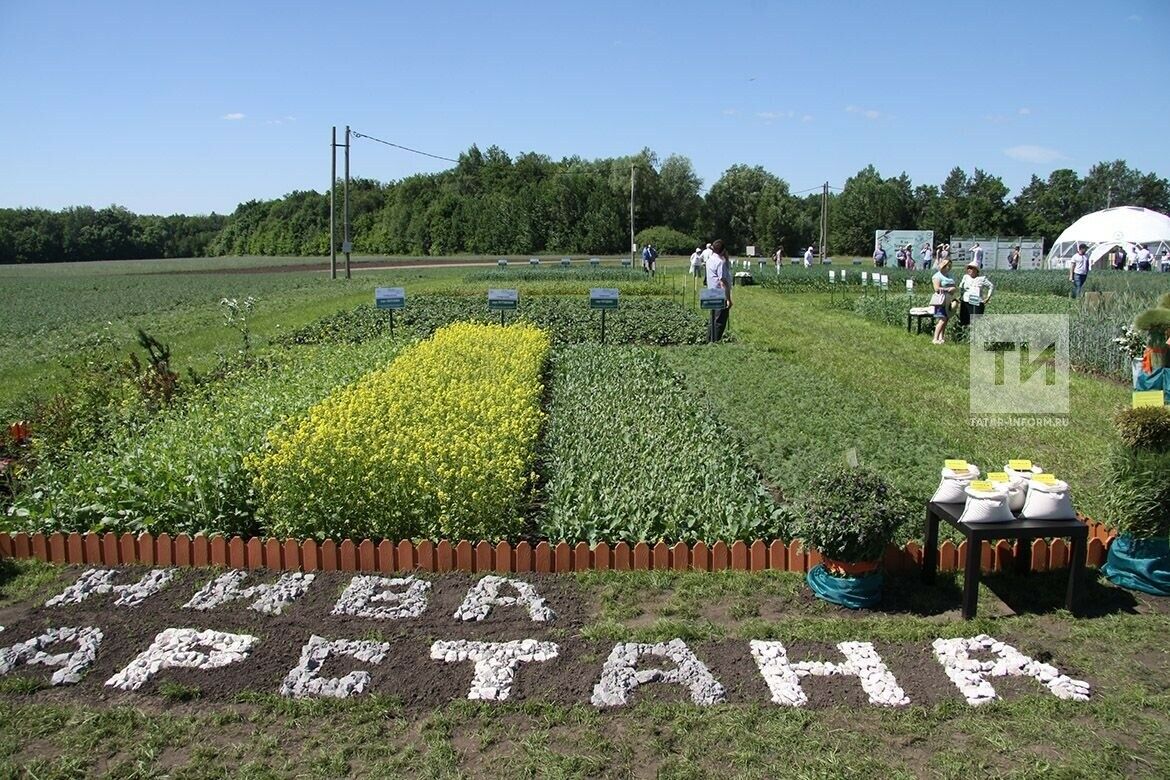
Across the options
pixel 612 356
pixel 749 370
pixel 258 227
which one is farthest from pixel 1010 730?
pixel 258 227

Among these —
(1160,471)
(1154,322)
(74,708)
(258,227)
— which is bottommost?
(74,708)

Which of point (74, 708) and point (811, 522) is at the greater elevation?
point (811, 522)

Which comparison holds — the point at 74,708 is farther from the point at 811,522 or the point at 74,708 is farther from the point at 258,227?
the point at 258,227

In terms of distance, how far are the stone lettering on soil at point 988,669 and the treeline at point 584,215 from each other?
64.7 m

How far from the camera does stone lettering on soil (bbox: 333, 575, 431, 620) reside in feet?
17.6

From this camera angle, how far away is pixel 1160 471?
5.49 meters

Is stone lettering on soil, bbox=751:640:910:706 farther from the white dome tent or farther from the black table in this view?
the white dome tent

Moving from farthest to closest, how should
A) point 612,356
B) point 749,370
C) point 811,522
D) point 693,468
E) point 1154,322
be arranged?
point 612,356
point 749,370
point 693,468
point 1154,322
point 811,522

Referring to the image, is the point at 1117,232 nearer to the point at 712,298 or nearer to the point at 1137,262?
the point at 1137,262

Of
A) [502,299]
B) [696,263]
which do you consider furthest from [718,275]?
[696,263]

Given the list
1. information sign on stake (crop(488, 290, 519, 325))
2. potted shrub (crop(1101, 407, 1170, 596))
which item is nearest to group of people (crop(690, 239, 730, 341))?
information sign on stake (crop(488, 290, 519, 325))

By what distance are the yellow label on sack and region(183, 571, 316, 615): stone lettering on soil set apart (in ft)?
18.8

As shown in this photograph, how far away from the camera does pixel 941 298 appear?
680 inches

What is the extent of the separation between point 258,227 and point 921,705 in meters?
103
